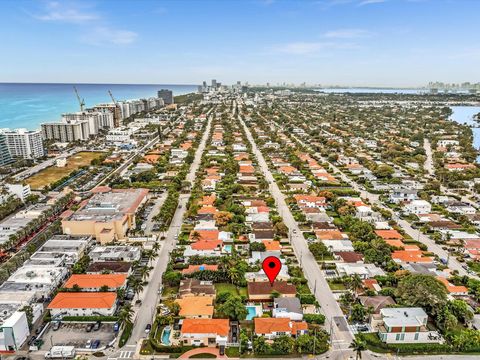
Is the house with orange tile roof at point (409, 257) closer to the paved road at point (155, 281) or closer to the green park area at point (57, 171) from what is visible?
the paved road at point (155, 281)

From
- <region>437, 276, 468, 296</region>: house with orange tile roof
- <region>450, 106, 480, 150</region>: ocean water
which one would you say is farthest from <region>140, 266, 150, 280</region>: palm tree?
<region>450, 106, 480, 150</region>: ocean water

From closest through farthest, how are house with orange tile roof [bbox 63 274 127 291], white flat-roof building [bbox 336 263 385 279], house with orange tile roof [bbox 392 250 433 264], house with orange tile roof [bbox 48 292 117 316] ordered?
house with orange tile roof [bbox 48 292 117 316], house with orange tile roof [bbox 63 274 127 291], white flat-roof building [bbox 336 263 385 279], house with orange tile roof [bbox 392 250 433 264]

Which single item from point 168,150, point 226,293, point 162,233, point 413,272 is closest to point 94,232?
point 162,233

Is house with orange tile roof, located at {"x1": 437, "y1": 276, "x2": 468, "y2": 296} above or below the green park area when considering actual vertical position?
below

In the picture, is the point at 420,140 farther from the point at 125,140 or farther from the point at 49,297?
the point at 49,297

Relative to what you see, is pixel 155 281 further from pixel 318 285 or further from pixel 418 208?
pixel 418 208

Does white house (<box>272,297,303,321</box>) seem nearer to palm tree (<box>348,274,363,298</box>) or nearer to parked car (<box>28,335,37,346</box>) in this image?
palm tree (<box>348,274,363,298</box>)

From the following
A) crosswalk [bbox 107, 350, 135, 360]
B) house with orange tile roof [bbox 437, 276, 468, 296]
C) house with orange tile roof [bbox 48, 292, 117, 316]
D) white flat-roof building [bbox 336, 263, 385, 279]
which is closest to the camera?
crosswalk [bbox 107, 350, 135, 360]

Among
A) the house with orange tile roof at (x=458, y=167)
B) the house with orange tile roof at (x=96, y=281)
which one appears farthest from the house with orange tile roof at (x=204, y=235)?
the house with orange tile roof at (x=458, y=167)
